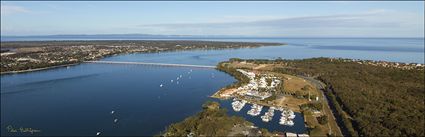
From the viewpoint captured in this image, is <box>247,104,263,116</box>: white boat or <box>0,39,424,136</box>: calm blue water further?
<box>247,104,263,116</box>: white boat

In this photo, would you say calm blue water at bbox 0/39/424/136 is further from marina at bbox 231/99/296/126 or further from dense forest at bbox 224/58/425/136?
dense forest at bbox 224/58/425/136

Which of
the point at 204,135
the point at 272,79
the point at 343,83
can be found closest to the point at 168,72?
the point at 272,79

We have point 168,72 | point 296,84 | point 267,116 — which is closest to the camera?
point 267,116

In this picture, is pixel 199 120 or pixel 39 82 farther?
pixel 39 82

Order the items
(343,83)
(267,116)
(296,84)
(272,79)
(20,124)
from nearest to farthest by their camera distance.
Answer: (20,124)
(267,116)
(343,83)
(296,84)
(272,79)

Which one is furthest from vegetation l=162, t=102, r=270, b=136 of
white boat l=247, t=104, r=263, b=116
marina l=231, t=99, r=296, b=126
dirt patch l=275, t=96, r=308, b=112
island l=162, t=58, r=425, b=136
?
dirt patch l=275, t=96, r=308, b=112

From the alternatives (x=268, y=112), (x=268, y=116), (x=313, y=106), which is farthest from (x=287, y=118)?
(x=313, y=106)

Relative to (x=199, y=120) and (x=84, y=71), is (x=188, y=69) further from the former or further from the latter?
(x=199, y=120)

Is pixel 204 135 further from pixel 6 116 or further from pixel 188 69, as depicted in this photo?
pixel 188 69
